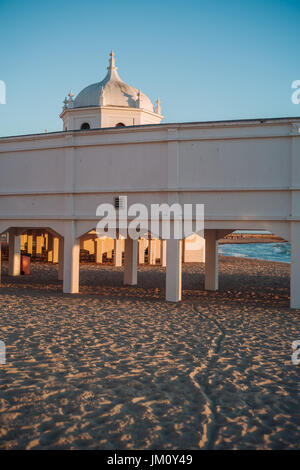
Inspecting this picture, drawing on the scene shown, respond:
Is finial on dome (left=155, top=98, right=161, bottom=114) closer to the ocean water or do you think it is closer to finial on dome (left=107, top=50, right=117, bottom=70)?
finial on dome (left=107, top=50, right=117, bottom=70)

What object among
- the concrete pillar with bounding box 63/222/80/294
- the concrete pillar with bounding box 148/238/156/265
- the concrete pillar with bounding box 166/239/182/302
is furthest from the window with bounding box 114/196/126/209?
the concrete pillar with bounding box 148/238/156/265

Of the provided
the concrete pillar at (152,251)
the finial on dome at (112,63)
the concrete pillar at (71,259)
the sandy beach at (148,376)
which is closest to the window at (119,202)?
the concrete pillar at (71,259)

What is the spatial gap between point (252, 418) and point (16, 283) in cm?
1627

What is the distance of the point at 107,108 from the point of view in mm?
22516

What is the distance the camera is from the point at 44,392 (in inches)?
254

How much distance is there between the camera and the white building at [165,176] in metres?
13.8

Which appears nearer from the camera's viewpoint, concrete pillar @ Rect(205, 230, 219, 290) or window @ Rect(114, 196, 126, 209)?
window @ Rect(114, 196, 126, 209)

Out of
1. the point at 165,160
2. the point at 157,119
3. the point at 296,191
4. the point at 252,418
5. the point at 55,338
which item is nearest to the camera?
the point at 252,418

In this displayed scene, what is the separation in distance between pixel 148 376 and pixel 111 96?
18943 mm

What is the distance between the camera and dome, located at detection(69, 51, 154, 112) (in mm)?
22969

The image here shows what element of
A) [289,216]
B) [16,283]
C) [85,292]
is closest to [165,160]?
[289,216]

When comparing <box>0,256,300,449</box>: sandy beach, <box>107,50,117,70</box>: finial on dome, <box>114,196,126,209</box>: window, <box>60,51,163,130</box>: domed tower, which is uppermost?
<box>107,50,117,70</box>: finial on dome

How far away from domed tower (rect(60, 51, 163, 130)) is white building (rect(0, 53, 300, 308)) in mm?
6499
